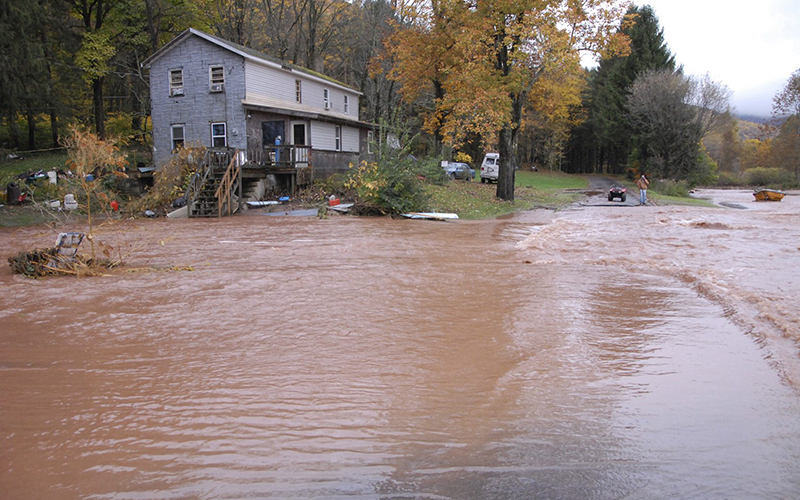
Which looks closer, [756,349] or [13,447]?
[13,447]

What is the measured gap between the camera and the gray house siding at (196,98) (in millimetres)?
27391

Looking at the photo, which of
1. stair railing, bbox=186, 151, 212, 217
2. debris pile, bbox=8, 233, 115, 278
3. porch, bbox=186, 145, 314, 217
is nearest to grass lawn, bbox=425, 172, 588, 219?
porch, bbox=186, 145, 314, 217

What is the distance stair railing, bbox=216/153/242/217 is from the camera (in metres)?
20.8

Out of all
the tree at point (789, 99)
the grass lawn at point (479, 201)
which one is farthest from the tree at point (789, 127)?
the grass lawn at point (479, 201)

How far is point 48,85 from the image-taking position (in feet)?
101

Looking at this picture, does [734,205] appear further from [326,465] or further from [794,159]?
[326,465]

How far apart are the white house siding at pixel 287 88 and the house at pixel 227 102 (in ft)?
0.17

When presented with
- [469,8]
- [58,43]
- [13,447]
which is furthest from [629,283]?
[58,43]

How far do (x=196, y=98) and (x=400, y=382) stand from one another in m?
26.6

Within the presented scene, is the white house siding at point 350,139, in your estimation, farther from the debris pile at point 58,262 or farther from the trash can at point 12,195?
the debris pile at point 58,262

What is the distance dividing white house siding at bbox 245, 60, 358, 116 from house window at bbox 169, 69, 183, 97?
161 inches

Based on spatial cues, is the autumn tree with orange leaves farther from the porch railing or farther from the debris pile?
the debris pile

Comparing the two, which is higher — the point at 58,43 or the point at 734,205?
→ the point at 58,43

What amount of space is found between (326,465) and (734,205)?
101 feet
